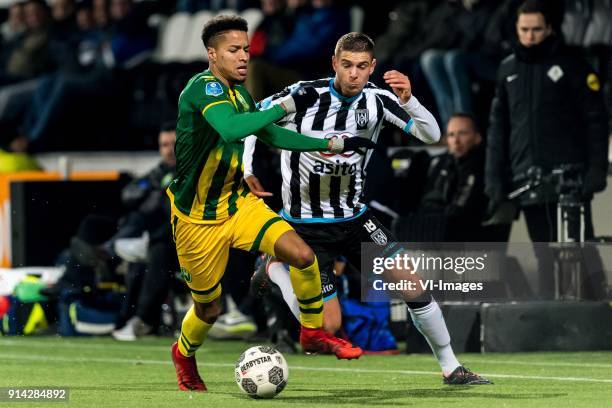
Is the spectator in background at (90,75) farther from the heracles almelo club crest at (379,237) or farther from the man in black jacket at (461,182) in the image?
the heracles almelo club crest at (379,237)

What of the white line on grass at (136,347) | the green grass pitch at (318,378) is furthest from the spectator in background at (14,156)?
the green grass pitch at (318,378)

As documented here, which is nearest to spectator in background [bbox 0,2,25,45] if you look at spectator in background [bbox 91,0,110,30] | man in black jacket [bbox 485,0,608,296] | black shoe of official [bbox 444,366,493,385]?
spectator in background [bbox 91,0,110,30]

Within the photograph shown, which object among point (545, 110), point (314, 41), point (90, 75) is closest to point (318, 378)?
point (545, 110)

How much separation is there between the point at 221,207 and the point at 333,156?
86 cm

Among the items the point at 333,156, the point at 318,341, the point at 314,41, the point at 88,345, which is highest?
the point at 314,41

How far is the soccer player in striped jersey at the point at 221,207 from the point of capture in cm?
830

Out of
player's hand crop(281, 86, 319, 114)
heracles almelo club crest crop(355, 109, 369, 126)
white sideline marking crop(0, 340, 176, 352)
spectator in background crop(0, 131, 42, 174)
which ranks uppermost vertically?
player's hand crop(281, 86, 319, 114)

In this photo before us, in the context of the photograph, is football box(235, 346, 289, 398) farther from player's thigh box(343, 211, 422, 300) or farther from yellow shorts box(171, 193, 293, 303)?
player's thigh box(343, 211, 422, 300)

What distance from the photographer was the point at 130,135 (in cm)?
1761

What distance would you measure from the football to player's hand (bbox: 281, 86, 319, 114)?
1487mm

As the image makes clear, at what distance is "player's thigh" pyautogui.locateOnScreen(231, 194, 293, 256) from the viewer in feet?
27.2

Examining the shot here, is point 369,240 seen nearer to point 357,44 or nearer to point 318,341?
point 318,341

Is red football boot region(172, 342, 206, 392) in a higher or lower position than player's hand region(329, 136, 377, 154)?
lower

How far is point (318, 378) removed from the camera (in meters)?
9.64
